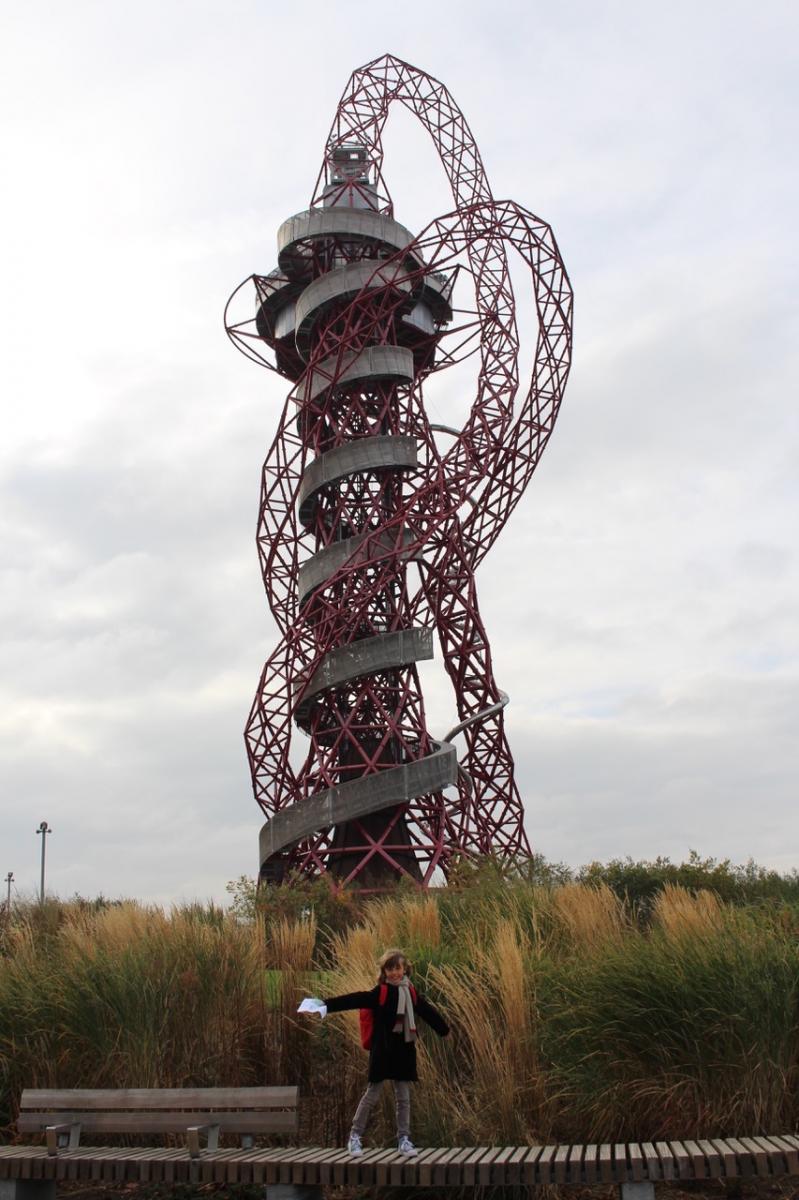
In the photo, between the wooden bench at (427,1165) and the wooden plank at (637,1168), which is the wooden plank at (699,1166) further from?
the wooden plank at (637,1168)

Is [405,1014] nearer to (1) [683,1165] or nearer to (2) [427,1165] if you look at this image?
(2) [427,1165]

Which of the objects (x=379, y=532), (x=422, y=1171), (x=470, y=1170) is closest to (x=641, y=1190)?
(x=470, y=1170)

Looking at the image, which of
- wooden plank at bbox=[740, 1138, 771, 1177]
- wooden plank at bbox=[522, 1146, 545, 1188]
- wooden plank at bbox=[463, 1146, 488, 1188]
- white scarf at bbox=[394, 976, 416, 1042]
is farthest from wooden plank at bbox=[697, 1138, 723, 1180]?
white scarf at bbox=[394, 976, 416, 1042]

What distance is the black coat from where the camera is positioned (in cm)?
721

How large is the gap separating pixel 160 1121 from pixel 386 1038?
1.47 metres

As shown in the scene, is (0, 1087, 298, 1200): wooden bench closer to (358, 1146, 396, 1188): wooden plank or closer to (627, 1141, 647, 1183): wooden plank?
(358, 1146, 396, 1188): wooden plank

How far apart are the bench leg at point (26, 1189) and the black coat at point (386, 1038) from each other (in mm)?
2130

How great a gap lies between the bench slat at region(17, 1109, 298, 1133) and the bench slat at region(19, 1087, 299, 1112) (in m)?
0.05

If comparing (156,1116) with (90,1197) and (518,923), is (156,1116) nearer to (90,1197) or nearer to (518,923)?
(90,1197)

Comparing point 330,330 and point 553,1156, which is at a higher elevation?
point 330,330

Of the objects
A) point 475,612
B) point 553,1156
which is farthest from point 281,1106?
point 475,612

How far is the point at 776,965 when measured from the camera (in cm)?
758

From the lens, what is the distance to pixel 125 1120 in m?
7.43

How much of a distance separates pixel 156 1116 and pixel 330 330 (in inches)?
1069
